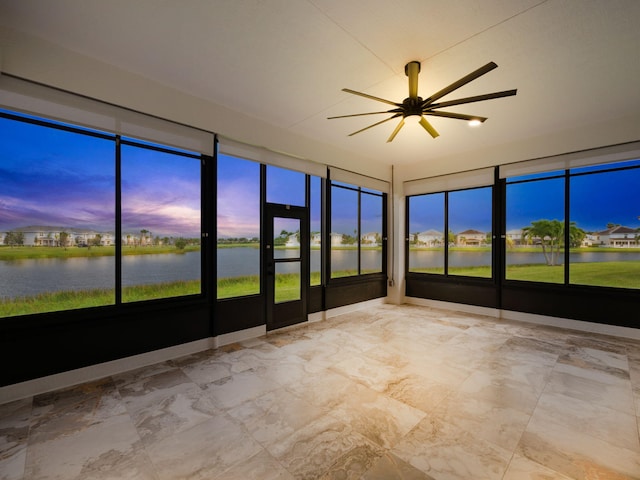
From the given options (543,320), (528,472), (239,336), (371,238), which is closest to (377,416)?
(528,472)

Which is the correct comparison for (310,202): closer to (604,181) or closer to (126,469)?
(126,469)

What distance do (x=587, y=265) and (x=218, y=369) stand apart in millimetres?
18791

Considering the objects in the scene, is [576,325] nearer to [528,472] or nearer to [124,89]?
[528,472]

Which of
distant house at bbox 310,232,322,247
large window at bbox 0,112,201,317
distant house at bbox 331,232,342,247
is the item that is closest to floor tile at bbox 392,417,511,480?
large window at bbox 0,112,201,317

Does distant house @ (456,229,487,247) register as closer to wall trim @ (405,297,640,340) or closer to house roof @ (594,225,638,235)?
house roof @ (594,225,638,235)

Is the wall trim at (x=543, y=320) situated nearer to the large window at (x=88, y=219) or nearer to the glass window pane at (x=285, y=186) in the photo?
the glass window pane at (x=285, y=186)

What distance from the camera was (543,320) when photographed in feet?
16.2

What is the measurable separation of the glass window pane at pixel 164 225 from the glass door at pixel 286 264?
3.73ft

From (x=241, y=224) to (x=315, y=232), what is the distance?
58.5 inches

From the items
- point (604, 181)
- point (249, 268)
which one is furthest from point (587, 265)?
point (249, 268)

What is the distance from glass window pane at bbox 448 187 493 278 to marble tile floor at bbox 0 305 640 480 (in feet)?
8.88

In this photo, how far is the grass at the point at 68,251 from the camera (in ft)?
9.17

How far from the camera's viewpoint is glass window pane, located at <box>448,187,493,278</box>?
234 inches

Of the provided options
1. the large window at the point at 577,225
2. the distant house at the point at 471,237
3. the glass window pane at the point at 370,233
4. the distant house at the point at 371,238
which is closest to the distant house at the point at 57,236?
the glass window pane at the point at 370,233
